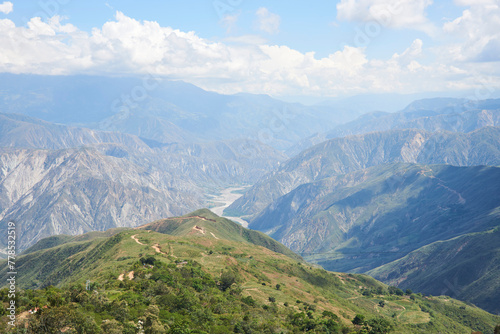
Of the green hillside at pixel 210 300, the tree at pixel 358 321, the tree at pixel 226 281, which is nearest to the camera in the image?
the green hillside at pixel 210 300

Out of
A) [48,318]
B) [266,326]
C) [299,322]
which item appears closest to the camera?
[48,318]

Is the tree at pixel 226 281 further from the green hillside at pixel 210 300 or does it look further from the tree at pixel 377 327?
the tree at pixel 377 327

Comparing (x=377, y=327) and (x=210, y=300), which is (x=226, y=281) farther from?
(x=377, y=327)

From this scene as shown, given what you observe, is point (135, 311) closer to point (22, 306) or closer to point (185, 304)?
point (185, 304)

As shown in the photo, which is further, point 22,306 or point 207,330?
point 207,330

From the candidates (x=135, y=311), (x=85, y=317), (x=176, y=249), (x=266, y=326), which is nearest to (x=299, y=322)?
(x=266, y=326)

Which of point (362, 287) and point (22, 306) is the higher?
point (22, 306)

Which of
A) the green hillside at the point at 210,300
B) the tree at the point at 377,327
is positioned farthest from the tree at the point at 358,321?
the tree at the point at 377,327

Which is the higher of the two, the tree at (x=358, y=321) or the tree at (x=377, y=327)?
the tree at (x=377, y=327)

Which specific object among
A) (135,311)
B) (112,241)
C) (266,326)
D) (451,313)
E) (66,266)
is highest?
(135,311)

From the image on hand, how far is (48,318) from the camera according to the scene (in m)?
46.5

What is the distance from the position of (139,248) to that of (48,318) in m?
93.8

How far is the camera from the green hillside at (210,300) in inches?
2140

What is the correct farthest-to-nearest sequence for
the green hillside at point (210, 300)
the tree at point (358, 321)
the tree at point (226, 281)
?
the tree at point (226, 281) → the tree at point (358, 321) → the green hillside at point (210, 300)
